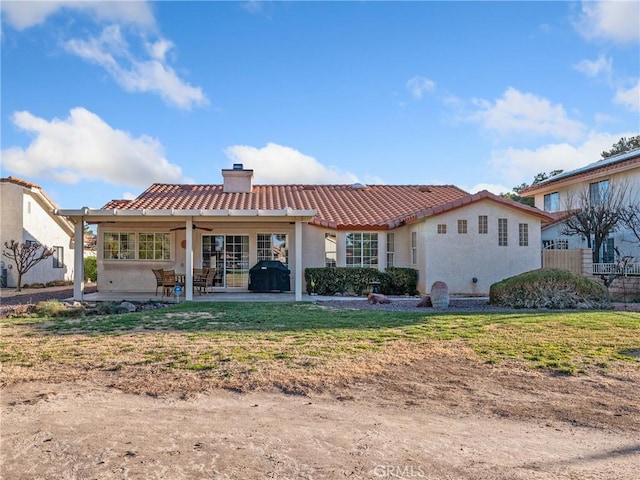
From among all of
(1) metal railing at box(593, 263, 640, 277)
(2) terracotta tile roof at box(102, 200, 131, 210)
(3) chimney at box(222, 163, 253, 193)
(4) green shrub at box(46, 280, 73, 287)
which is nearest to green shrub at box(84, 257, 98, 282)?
(4) green shrub at box(46, 280, 73, 287)

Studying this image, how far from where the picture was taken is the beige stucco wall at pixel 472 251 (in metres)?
18.3

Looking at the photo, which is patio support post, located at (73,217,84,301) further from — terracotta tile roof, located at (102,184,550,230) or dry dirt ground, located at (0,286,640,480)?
dry dirt ground, located at (0,286,640,480)

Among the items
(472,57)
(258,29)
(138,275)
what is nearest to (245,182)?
(138,275)

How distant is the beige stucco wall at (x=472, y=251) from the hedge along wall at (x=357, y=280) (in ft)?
3.08

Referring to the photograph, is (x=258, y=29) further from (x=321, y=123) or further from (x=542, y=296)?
(x=542, y=296)

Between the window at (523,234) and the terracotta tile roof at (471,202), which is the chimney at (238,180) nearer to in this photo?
the terracotta tile roof at (471,202)

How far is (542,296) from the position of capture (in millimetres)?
14070

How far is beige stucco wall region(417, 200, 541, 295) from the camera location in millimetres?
18266

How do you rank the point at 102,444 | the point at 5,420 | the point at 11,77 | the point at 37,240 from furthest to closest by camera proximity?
the point at 37,240 < the point at 11,77 < the point at 5,420 < the point at 102,444

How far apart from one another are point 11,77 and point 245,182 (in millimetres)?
12859

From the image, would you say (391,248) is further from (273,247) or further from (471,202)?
(273,247)

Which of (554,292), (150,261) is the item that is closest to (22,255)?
(150,261)

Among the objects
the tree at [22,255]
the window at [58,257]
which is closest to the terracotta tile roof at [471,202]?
the tree at [22,255]

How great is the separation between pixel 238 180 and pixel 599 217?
655 inches
